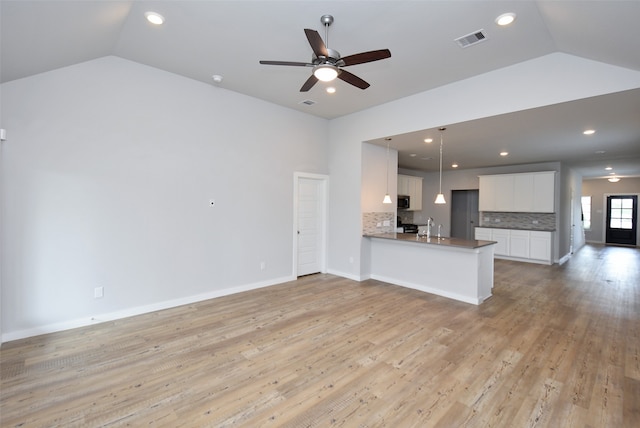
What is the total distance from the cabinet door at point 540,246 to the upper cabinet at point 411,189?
300cm

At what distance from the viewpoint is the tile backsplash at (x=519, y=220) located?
748 centimetres

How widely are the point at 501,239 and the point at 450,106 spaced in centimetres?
548

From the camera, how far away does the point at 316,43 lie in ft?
7.59


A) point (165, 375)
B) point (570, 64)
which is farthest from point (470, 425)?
point (570, 64)

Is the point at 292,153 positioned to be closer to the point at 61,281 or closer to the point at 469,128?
the point at 469,128

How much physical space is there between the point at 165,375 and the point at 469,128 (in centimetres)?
497

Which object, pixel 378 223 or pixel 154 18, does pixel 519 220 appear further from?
pixel 154 18

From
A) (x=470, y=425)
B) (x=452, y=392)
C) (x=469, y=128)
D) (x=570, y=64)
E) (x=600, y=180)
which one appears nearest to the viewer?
(x=470, y=425)

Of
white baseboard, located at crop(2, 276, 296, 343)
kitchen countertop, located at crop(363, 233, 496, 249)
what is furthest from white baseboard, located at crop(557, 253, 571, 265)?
white baseboard, located at crop(2, 276, 296, 343)

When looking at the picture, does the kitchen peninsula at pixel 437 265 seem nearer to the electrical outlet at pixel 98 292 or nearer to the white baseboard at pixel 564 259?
the electrical outlet at pixel 98 292

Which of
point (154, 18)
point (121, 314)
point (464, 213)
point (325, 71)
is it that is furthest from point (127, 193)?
point (464, 213)

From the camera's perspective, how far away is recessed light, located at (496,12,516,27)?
2631mm

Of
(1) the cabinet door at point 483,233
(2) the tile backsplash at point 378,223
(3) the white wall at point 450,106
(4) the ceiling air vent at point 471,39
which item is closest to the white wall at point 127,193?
(3) the white wall at point 450,106

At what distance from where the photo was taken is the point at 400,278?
5.36 meters
